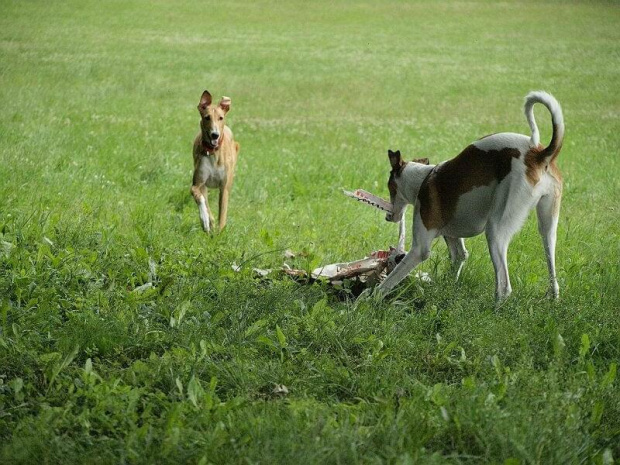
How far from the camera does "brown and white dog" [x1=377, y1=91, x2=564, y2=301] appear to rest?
6.13 m

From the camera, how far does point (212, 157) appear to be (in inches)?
356

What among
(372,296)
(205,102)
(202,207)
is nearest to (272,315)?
(372,296)

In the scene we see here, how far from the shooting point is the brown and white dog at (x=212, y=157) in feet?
28.9

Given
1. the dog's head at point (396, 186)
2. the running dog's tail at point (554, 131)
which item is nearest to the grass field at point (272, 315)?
the dog's head at point (396, 186)

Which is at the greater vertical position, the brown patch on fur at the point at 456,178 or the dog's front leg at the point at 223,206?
the brown patch on fur at the point at 456,178

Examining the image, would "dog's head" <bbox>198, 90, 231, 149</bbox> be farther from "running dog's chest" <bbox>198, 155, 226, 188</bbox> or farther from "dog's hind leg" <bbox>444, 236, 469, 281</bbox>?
"dog's hind leg" <bbox>444, 236, 469, 281</bbox>

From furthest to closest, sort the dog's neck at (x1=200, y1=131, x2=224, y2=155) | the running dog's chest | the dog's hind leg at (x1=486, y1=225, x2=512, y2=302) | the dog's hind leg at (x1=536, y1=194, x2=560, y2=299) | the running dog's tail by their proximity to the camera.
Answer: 1. the running dog's chest
2. the dog's neck at (x1=200, y1=131, x2=224, y2=155)
3. the dog's hind leg at (x1=536, y1=194, x2=560, y2=299)
4. the dog's hind leg at (x1=486, y1=225, x2=512, y2=302)
5. the running dog's tail

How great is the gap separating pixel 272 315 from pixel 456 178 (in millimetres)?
1545

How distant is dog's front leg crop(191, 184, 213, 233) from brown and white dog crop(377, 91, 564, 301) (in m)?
2.38

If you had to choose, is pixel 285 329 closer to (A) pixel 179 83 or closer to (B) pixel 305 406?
(B) pixel 305 406

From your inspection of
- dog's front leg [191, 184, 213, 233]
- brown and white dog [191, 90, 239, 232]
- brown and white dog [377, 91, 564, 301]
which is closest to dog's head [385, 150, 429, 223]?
brown and white dog [377, 91, 564, 301]

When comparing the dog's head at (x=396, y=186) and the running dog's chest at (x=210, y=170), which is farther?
the running dog's chest at (x=210, y=170)

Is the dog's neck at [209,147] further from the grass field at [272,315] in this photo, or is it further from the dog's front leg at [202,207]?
the grass field at [272,315]

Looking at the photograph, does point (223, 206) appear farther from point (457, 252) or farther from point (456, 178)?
point (456, 178)
